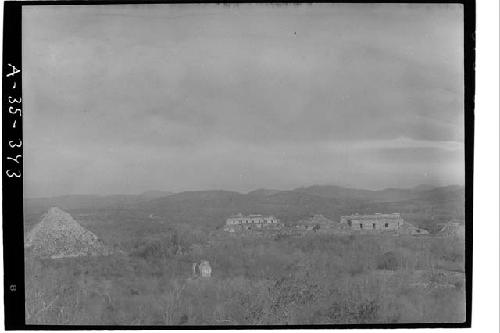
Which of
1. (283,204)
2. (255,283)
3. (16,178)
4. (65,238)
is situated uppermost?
(16,178)

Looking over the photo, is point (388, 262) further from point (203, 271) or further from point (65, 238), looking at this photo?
point (65, 238)

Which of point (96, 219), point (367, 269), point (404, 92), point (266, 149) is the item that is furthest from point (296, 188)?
point (96, 219)

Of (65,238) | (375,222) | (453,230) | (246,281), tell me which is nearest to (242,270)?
(246,281)

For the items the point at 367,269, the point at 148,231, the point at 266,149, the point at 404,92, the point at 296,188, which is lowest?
the point at 367,269

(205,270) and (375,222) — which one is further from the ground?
(375,222)

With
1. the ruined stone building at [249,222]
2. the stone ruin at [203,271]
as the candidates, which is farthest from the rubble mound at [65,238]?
the ruined stone building at [249,222]

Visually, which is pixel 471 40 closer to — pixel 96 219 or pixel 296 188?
pixel 296 188

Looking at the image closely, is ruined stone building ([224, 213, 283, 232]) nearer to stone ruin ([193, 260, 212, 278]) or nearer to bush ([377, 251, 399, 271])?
stone ruin ([193, 260, 212, 278])
